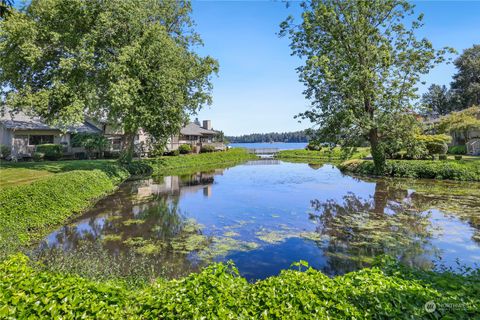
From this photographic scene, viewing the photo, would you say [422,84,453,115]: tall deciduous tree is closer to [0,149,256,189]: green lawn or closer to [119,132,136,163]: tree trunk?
[0,149,256,189]: green lawn

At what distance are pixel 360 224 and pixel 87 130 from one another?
118ft

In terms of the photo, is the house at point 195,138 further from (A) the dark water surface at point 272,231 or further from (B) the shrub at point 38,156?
(A) the dark water surface at point 272,231

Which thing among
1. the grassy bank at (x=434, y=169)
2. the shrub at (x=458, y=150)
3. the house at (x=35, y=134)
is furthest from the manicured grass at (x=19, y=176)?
the shrub at (x=458, y=150)

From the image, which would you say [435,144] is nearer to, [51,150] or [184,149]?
[184,149]

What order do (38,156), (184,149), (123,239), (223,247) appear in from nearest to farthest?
(223,247), (123,239), (38,156), (184,149)

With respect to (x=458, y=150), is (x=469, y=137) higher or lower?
higher

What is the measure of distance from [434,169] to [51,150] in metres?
38.7

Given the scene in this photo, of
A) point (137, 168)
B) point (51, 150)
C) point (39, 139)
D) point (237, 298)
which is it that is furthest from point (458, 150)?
point (39, 139)

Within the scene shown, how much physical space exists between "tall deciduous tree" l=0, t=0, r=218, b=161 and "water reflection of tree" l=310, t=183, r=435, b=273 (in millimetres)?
16580

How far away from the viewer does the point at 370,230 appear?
1200cm

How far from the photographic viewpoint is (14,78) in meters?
23.4

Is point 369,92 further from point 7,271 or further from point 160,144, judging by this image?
point 7,271

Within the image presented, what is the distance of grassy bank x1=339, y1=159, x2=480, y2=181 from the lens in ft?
77.0

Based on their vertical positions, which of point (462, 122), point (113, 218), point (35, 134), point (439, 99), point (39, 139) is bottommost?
point (113, 218)
